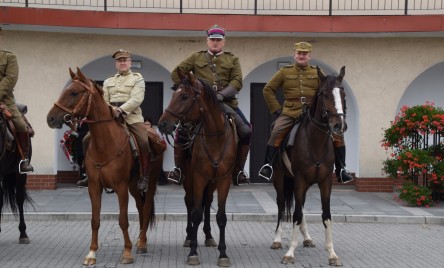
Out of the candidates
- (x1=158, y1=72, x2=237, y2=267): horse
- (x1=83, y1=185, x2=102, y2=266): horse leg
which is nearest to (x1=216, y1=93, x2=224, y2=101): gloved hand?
(x1=158, y1=72, x2=237, y2=267): horse

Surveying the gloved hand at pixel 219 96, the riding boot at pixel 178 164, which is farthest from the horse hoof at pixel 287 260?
the gloved hand at pixel 219 96

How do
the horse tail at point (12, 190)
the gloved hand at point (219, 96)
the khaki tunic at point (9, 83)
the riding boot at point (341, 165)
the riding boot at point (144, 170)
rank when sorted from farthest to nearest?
1. the horse tail at point (12, 190)
2. the khaki tunic at point (9, 83)
3. the riding boot at point (341, 165)
4. the riding boot at point (144, 170)
5. the gloved hand at point (219, 96)

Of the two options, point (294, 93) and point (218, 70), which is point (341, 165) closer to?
point (294, 93)

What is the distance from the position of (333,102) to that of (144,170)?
290 cm

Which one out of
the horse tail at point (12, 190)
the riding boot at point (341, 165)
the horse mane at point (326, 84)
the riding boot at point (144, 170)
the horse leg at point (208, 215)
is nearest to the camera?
the horse mane at point (326, 84)

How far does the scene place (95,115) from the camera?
962 cm

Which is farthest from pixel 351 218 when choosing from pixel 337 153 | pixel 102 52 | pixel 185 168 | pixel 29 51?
pixel 29 51

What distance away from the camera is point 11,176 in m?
11.9

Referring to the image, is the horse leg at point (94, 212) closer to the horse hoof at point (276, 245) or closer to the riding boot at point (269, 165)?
the riding boot at point (269, 165)

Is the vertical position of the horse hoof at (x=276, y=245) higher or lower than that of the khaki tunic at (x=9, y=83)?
lower

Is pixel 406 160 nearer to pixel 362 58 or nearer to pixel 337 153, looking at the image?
pixel 362 58

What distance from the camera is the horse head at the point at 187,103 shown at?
930 centimetres

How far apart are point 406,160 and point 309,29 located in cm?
413

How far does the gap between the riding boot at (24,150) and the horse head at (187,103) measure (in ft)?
10.3
